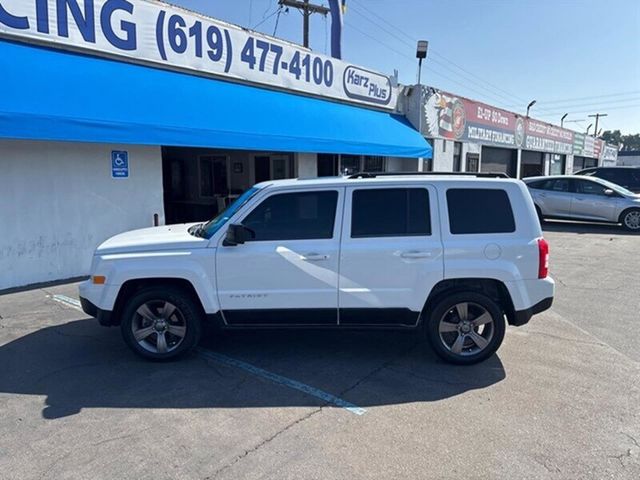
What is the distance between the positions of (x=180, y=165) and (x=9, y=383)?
13.9m

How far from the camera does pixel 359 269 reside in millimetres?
4102

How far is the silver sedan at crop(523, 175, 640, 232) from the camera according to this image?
13414 millimetres

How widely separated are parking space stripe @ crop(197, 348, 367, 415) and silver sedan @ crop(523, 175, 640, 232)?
43.8ft

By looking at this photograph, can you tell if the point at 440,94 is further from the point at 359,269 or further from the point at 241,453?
the point at 241,453

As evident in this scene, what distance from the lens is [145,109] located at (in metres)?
7.20

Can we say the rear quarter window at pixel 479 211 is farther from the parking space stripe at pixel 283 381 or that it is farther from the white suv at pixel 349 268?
the parking space stripe at pixel 283 381

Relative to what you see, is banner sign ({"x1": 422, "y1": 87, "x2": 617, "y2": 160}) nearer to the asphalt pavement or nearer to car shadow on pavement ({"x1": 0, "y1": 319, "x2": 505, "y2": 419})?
the asphalt pavement

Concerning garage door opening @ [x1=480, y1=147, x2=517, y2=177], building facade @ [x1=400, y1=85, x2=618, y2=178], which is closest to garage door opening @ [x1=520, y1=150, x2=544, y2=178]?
building facade @ [x1=400, y1=85, x2=618, y2=178]

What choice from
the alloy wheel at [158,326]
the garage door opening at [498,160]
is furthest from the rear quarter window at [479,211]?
the garage door opening at [498,160]

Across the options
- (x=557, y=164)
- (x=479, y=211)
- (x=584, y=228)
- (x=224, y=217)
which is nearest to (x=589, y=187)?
(x=584, y=228)

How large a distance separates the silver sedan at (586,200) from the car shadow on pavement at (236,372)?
1172cm

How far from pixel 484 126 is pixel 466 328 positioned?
54.8 feet

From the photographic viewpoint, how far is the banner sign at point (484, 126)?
15531mm

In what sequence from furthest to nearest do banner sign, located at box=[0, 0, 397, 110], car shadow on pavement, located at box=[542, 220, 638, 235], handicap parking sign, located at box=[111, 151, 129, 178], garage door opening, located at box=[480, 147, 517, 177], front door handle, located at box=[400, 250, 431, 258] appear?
garage door opening, located at box=[480, 147, 517, 177] < car shadow on pavement, located at box=[542, 220, 638, 235] < handicap parking sign, located at box=[111, 151, 129, 178] < banner sign, located at box=[0, 0, 397, 110] < front door handle, located at box=[400, 250, 431, 258]
